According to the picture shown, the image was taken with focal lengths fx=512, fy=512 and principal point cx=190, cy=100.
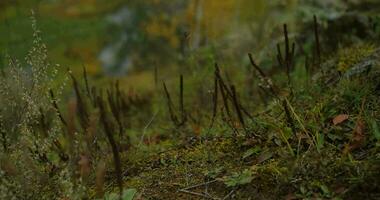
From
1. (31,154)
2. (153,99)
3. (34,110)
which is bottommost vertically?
(153,99)

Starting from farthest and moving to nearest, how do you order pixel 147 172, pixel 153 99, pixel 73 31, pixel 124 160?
pixel 73 31 → pixel 153 99 → pixel 124 160 → pixel 147 172

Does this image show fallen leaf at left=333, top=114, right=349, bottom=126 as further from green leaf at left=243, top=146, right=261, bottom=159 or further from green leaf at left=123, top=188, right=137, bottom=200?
green leaf at left=123, top=188, right=137, bottom=200

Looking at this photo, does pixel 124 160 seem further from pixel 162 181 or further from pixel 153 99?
pixel 153 99

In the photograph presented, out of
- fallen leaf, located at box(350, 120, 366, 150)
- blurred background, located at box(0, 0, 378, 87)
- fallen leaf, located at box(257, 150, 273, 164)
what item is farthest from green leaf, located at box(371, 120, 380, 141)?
blurred background, located at box(0, 0, 378, 87)

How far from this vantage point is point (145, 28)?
42.4 ft

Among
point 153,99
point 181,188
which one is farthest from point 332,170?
point 153,99

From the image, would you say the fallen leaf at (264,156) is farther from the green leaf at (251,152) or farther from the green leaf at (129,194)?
the green leaf at (129,194)

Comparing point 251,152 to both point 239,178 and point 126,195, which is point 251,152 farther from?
point 126,195

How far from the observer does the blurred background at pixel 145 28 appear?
5832mm

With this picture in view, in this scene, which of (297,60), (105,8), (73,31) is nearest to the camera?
(297,60)

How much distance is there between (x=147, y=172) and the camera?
2385 millimetres

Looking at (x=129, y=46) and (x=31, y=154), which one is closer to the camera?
(x=31, y=154)

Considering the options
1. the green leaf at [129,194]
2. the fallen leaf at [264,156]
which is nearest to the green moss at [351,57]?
the fallen leaf at [264,156]

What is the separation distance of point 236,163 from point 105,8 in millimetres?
13348
